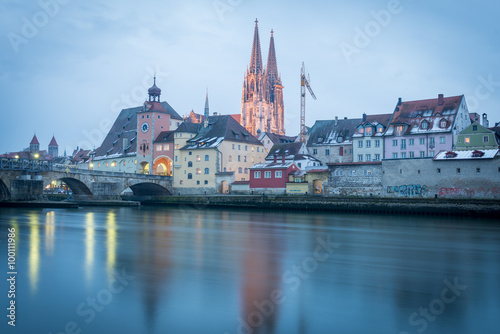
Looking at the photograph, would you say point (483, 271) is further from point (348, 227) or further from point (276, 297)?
point (348, 227)

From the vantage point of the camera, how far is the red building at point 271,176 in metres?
61.8


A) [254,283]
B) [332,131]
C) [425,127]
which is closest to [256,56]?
[332,131]

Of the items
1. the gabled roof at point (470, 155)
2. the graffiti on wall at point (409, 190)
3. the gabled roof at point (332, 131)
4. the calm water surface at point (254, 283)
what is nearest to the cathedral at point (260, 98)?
the gabled roof at point (332, 131)

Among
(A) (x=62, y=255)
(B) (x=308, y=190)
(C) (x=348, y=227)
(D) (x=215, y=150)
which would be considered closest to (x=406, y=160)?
(B) (x=308, y=190)

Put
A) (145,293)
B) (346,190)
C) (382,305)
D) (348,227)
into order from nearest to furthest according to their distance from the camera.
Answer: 1. (382,305)
2. (145,293)
3. (348,227)
4. (346,190)

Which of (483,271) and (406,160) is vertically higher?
(406,160)

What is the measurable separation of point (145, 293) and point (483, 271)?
12.7 meters

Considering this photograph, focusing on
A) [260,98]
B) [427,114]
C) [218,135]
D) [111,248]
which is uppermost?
[260,98]

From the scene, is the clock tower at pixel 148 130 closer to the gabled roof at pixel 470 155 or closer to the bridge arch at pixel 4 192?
the bridge arch at pixel 4 192

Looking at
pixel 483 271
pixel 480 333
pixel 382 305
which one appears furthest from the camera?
pixel 483 271

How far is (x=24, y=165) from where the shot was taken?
54.5 m

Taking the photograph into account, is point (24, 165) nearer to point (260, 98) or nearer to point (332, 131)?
point (332, 131)

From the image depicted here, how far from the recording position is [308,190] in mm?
58594

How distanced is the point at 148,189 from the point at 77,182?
14.5 m
